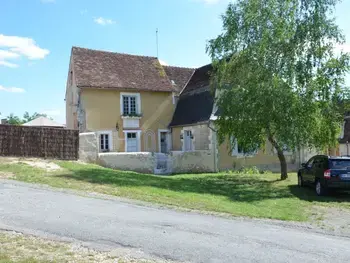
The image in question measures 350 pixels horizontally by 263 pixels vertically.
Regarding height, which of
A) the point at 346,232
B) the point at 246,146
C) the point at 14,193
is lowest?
the point at 346,232

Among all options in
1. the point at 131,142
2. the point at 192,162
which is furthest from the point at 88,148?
the point at 192,162

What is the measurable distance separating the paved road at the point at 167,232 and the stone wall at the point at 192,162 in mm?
15283

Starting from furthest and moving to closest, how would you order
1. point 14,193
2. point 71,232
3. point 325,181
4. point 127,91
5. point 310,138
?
point 127,91 < point 310,138 < point 325,181 < point 14,193 < point 71,232

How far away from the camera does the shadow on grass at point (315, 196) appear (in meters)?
15.1

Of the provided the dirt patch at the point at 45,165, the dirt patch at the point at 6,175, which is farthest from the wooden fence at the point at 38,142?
the dirt patch at the point at 6,175

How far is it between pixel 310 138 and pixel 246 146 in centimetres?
294

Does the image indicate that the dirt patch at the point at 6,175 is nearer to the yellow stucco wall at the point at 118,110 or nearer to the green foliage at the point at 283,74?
the green foliage at the point at 283,74

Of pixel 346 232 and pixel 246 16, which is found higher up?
pixel 246 16

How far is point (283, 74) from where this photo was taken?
1784 centimetres

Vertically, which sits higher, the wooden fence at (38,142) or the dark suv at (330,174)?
the wooden fence at (38,142)

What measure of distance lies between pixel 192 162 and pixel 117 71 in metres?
9.14

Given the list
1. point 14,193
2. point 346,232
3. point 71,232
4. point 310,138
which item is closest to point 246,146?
point 310,138

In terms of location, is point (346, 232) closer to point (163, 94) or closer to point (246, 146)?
point (246, 146)

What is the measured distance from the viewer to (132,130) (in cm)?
2955
